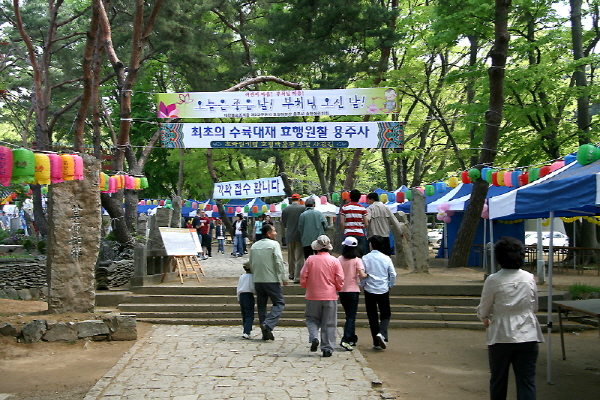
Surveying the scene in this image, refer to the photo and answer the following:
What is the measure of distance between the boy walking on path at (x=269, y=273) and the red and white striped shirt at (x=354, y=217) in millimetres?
1960

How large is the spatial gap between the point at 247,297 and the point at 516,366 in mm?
5091

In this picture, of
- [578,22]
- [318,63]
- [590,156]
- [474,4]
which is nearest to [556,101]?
[578,22]

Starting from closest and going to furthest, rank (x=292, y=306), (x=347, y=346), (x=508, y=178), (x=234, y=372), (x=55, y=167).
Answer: (x=234, y=372) → (x=347, y=346) → (x=55, y=167) → (x=292, y=306) → (x=508, y=178)

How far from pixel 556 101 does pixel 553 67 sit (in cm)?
126

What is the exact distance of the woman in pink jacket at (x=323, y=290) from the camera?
7.88 meters

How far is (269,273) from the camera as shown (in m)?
8.97

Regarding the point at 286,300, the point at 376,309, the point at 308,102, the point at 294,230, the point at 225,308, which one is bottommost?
the point at 225,308

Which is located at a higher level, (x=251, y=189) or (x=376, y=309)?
(x=251, y=189)

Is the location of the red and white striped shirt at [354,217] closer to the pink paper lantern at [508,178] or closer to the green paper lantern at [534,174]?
the green paper lantern at [534,174]

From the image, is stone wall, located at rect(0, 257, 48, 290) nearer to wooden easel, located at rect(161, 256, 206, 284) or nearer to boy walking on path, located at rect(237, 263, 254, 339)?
wooden easel, located at rect(161, 256, 206, 284)

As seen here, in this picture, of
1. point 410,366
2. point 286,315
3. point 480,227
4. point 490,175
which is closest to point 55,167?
point 286,315

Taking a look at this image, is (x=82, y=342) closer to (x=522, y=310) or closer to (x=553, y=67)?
(x=522, y=310)

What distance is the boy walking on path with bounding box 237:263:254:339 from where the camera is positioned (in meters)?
9.23

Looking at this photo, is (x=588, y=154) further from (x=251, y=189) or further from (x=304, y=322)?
(x=251, y=189)
